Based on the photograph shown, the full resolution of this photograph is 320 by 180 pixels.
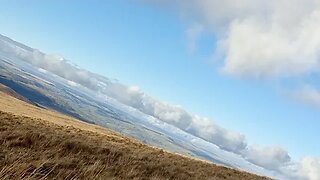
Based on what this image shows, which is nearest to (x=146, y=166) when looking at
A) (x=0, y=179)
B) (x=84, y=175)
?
(x=84, y=175)

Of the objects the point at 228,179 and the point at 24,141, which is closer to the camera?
the point at 24,141

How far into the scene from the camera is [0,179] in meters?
5.29

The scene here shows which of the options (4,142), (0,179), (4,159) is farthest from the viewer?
(4,142)

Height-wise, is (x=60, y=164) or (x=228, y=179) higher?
(x=228, y=179)

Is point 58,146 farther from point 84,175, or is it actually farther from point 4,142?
point 84,175

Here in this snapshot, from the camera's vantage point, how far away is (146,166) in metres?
16.0

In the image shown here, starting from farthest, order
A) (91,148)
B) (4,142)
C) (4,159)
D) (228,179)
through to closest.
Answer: (228,179) → (91,148) → (4,142) → (4,159)

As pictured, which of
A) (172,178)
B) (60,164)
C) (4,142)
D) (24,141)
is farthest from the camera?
(172,178)

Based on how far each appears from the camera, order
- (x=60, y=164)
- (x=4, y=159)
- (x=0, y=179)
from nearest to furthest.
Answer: (x=0, y=179) < (x=4, y=159) < (x=60, y=164)

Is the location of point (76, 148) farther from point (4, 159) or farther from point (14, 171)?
point (14, 171)

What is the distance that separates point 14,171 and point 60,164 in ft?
13.8

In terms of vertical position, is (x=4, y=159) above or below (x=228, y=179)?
below

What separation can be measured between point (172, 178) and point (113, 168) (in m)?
3.52

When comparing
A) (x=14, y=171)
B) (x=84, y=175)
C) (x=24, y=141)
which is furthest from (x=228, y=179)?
(x=14, y=171)
